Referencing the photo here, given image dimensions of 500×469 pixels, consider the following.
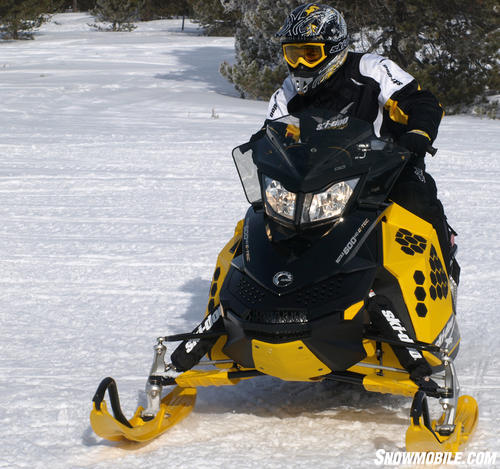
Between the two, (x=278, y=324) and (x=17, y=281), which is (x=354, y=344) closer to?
(x=278, y=324)

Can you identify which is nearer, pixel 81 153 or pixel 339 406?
pixel 339 406

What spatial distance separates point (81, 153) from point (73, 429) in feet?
22.9

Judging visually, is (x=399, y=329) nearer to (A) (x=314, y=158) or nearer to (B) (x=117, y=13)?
(A) (x=314, y=158)

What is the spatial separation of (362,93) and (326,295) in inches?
52.2

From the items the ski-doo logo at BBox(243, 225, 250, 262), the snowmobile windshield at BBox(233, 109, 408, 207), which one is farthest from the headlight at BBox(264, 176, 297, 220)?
the ski-doo logo at BBox(243, 225, 250, 262)

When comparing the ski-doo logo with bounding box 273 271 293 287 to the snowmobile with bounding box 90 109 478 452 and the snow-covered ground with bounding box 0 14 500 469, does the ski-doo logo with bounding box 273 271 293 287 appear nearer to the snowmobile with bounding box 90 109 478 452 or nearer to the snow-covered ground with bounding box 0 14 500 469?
the snowmobile with bounding box 90 109 478 452

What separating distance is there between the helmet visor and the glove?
572mm

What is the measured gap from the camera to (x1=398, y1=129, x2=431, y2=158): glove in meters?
3.56

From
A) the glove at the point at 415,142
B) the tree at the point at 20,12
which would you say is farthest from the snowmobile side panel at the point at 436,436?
the tree at the point at 20,12

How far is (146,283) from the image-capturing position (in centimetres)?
568

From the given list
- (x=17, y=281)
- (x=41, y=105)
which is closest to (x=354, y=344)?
(x=17, y=281)

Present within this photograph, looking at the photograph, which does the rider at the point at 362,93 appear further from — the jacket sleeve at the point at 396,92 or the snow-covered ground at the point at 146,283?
the snow-covered ground at the point at 146,283

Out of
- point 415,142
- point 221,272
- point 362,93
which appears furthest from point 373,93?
point 221,272

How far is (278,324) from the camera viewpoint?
3.05 metres
